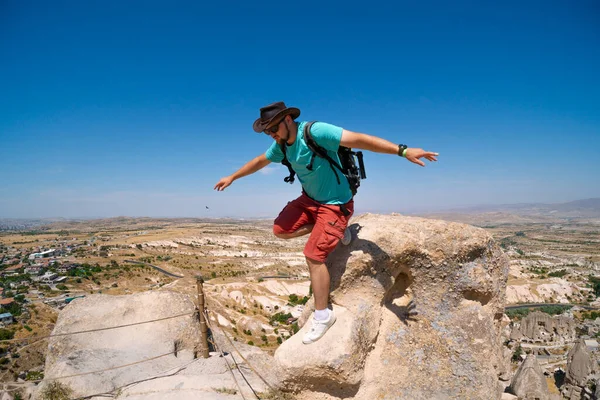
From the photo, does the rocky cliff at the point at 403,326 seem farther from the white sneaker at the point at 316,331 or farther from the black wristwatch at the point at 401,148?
the black wristwatch at the point at 401,148

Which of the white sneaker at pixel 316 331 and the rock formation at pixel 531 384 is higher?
the white sneaker at pixel 316 331

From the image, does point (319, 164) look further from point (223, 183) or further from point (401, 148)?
point (223, 183)

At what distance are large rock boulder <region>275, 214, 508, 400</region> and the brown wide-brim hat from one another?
6.32ft

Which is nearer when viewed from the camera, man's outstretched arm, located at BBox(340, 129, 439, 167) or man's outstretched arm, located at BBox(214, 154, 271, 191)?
man's outstretched arm, located at BBox(340, 129, 439, 167)

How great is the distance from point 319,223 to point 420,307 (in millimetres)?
2234

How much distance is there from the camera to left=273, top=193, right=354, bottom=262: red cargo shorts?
3617 millimetres

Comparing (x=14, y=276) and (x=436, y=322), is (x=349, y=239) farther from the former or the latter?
(x=14, y=276)

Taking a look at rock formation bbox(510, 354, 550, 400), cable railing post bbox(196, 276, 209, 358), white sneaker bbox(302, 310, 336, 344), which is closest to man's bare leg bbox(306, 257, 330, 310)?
white sneaker bbox(302, 310, 336, 344)

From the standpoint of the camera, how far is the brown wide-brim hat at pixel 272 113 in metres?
3.33

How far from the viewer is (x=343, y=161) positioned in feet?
11.9

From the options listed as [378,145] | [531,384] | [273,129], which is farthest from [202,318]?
[531,384]

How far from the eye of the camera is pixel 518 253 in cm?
9131

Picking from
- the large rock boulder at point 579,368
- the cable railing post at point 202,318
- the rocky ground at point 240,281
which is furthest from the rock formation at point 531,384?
the cable railing post at point 202,318

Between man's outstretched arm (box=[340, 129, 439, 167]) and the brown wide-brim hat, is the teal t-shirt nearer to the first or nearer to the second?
man's outstretched arm (box=[340, 129, 439, 167])
